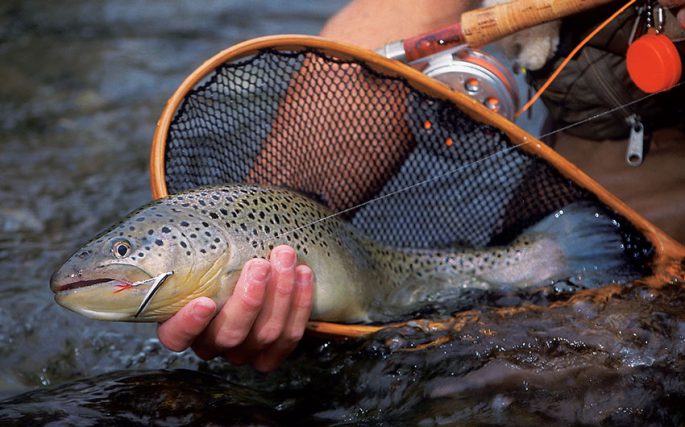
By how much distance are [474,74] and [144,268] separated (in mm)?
1156

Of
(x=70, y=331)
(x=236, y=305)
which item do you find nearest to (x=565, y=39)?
(x=236, y=305)

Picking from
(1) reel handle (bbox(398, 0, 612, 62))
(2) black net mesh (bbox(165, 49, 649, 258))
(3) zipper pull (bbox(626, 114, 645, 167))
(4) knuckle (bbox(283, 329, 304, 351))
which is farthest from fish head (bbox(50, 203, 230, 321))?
(3) zipper pull (bbox(626, 114, 645, 167))

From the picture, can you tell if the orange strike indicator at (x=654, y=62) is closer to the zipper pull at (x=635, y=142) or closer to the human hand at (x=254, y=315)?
the zipper pull at (x=635, y=142)

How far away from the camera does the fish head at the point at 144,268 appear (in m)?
1.66

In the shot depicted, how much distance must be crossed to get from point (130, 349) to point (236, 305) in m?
0.99

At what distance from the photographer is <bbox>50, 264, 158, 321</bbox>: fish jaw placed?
1643 millimetres

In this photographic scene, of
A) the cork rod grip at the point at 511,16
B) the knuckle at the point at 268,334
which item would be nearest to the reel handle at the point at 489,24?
the cork rod grip at the point at 511,16

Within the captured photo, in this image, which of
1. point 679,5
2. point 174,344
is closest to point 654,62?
point 679,5

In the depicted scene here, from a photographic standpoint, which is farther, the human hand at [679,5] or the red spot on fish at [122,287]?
the human hand at [679,5]

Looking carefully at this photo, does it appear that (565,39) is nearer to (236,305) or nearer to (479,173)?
(479,173)

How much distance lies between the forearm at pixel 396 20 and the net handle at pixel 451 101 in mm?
588

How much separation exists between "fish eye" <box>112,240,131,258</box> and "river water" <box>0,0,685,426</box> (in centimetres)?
37

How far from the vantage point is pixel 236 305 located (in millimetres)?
1751

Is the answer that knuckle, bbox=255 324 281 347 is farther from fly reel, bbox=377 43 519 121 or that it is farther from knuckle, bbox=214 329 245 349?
fly reel, bbox=377 43 519 121
